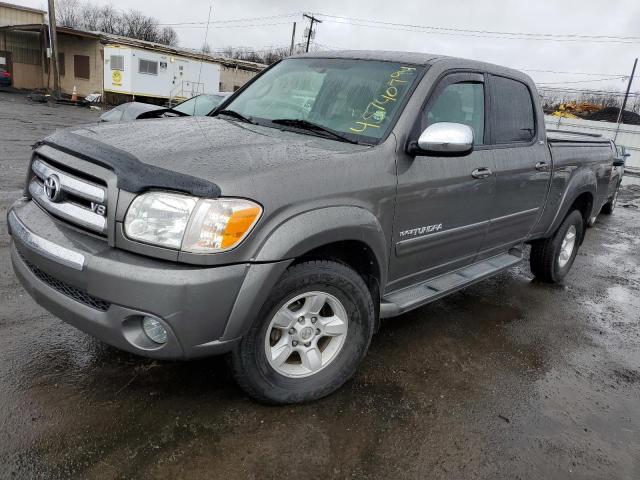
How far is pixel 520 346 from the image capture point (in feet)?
12.4

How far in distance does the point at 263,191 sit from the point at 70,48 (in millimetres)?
33160

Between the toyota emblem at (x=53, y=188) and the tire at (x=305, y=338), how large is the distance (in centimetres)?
111

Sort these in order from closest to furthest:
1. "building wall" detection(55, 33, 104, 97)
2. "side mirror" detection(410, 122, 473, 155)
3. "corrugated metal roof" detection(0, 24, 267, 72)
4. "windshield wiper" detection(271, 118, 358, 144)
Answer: "side mirror" detection(410, 122, 473, 155)
"windshield wiper" detection(271, 118, 358, 144)
"corrugated metal roof" detection(0, 24, 267, 72)
"building wall" detection(55, 33, 104, 97)

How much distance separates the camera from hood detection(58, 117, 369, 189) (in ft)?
7.21

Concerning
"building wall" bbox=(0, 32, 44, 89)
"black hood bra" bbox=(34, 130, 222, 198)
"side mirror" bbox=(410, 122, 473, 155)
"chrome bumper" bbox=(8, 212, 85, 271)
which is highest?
"side mirror" bbox=(410, 122, 473, 155)

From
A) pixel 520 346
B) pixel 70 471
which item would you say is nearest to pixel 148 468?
pixel 70 471

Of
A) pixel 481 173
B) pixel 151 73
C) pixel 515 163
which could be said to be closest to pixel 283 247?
pixel 481 173

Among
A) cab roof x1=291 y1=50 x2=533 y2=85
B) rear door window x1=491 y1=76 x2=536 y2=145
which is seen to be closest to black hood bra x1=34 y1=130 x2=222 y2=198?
cab roof x1=291 y1=50 x2=533 y2=85

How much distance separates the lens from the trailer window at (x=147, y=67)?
2627cm

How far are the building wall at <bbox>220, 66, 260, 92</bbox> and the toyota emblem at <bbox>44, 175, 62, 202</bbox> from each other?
31.8m

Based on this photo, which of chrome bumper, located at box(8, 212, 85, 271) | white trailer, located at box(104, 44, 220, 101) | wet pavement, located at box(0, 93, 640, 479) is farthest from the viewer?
white trailer, located at box(104, 44, 220, 101)

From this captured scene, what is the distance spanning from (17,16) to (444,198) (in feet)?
126

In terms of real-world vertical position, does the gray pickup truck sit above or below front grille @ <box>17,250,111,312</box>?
above

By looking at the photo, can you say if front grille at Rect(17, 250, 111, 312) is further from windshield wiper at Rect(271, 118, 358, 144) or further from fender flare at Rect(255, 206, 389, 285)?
windshield wiper at Rect(271, 118, 358, 144)
